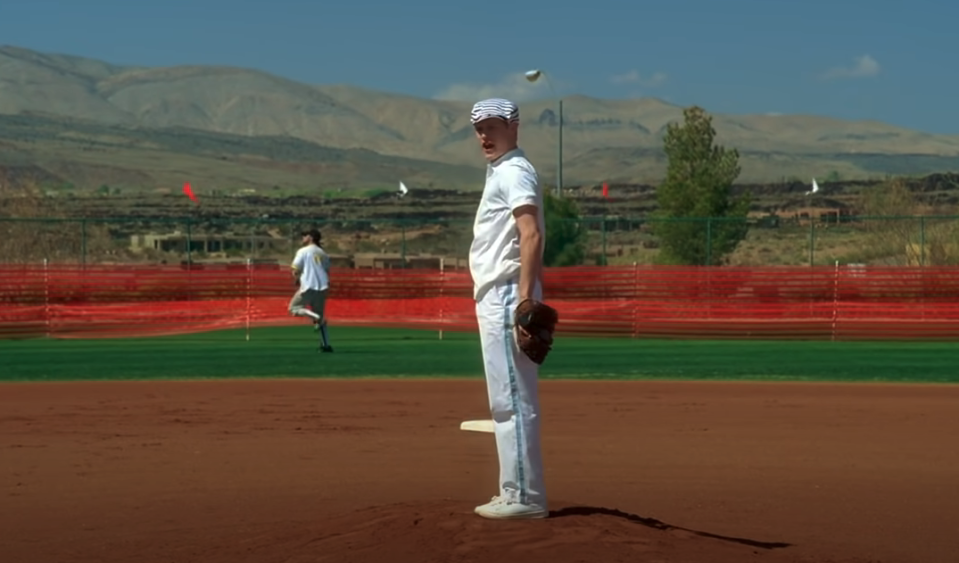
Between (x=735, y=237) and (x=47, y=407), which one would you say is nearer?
(x=47, y=407)

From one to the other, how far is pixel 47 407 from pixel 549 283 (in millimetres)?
18488

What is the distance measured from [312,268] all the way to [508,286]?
17.0 meters

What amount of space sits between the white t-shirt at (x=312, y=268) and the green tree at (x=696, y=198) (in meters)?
24.8

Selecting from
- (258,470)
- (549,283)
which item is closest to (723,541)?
(258,470)

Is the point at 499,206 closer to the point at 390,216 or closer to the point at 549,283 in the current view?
the point at 549,283

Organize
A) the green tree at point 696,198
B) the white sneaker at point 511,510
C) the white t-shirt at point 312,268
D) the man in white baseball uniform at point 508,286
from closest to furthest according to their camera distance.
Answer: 1. the man in white baseball uniform at point 508,286
2. the white sneaker at point 511,510
3. the white t-shirt at point 312,268
4. the green tree at point 696,198

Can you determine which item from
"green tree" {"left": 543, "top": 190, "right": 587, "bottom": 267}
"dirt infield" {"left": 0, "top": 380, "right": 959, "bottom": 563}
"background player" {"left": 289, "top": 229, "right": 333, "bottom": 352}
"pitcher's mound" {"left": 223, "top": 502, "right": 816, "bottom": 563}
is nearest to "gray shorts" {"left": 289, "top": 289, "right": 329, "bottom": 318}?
"background player" {"left": 289, "top": 229, "right": 333, "bottom": 352}

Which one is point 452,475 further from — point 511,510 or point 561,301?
point 561,301

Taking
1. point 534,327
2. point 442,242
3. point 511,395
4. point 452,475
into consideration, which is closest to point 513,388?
point 511,395

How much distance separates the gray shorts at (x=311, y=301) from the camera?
25.4 m

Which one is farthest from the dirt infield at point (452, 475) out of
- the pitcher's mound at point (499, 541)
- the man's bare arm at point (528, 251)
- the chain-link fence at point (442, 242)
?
the chain-link fence at point (442, 242)

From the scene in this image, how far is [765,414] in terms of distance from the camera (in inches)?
639

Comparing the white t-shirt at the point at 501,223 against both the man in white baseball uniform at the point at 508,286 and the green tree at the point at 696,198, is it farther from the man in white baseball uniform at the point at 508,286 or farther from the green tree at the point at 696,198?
the green tree at the point at 696,198

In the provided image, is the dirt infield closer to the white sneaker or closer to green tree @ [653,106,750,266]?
the white sneaker
